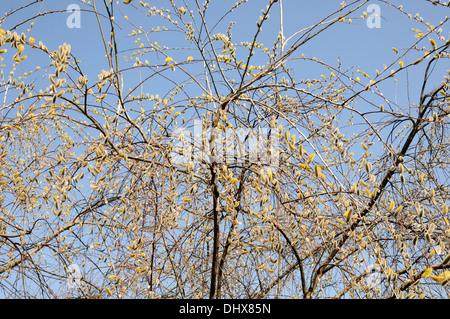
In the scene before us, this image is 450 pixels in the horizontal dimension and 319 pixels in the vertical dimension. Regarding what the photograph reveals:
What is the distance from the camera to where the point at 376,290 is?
180 cm

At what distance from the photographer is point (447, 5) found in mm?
2412

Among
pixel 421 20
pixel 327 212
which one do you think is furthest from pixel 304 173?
pixel 421 20

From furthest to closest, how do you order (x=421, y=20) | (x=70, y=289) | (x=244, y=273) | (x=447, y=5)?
1. (x=244, y=273)
2. (x=421, y=20)
3. (x=70, y=289)
4. (x=447, y=5)
